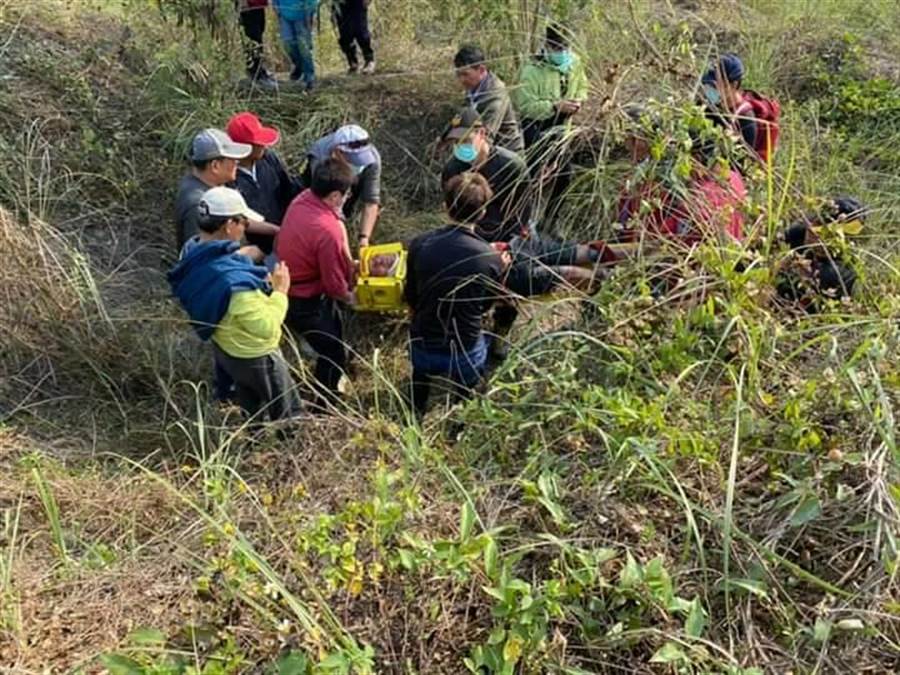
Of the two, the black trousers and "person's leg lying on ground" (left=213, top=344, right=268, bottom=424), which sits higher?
the black trousers

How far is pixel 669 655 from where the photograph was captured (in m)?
1.98

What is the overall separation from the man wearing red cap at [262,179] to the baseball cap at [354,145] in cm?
35

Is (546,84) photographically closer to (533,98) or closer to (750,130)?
(533,98)

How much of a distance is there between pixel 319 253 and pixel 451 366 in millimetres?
873

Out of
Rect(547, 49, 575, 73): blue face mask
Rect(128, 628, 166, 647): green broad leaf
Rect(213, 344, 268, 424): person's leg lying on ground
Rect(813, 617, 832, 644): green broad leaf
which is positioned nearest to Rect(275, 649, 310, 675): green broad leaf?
Rect(128, 628, 166, 647): green broad leaf

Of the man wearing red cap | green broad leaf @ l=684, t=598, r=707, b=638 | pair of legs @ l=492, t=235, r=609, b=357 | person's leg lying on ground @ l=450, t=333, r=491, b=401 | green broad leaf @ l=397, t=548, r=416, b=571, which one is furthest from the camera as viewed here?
the man wearing red cap

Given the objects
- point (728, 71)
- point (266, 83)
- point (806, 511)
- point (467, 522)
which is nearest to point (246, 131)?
point (266, 83)

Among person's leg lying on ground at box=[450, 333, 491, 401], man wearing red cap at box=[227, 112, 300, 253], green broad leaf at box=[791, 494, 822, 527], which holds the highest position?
man wearing red cap at box=[227, 112, 300, 253]

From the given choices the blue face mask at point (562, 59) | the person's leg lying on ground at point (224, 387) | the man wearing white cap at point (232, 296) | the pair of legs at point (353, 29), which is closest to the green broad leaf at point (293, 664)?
the man wearing white cap at point (232, 296)

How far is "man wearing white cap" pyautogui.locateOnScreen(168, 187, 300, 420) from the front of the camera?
3.48 m

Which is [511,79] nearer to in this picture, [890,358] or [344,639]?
[890,358]

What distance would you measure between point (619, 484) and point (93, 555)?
166cm

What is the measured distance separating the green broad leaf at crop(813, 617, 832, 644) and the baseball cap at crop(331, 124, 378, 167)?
11.3ft

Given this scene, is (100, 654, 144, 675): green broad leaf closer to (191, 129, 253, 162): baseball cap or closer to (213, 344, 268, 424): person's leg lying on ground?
(213, 344, 268, 424): person's leg lying on ground
